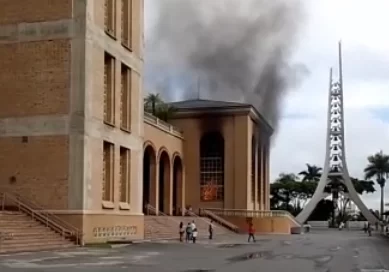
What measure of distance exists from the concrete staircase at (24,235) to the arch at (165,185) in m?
31.7

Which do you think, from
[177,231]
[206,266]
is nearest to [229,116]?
[177,231]

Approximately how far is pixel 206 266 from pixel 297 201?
10302 centimetres

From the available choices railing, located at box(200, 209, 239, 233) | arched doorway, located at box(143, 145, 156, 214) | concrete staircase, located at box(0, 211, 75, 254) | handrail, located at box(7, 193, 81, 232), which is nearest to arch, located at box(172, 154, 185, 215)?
railing, located at box(200, 209, 239, 233)

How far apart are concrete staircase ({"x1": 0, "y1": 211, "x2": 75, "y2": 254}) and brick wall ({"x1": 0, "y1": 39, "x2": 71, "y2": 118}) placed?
17.6 feet

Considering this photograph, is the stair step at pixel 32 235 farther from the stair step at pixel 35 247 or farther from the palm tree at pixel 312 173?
the palm tree at pixel 312 173

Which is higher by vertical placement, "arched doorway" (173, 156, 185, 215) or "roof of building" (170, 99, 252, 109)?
"roof of building" (170, 99, 252, 109)

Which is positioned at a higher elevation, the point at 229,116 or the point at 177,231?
the point at 229,116

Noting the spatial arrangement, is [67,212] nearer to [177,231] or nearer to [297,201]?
[177,231]

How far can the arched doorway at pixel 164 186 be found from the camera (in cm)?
6444

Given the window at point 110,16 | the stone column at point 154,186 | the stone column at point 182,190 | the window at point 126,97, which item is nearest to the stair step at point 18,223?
the window at point 126,97

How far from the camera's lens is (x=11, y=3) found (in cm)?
3575

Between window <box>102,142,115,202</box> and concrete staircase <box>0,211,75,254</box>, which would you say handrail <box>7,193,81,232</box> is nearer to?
concrete staircase <box>0,211,75,254</box>

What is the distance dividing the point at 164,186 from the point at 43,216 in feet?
105

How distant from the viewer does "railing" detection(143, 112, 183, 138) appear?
59781 mm
